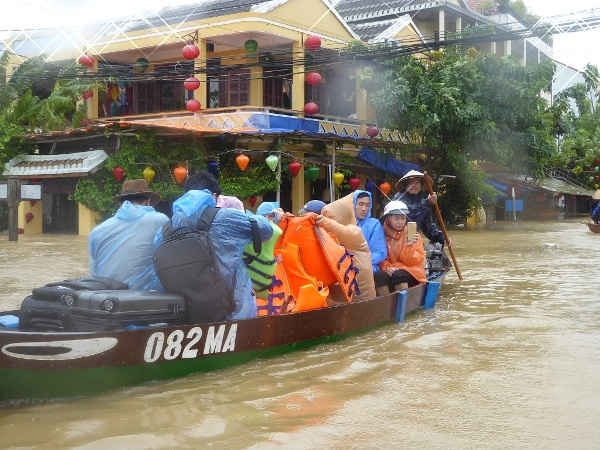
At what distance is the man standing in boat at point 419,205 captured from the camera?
1049 cm

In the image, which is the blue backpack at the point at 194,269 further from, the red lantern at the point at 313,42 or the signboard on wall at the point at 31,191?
the red lantern at the point at 313,42

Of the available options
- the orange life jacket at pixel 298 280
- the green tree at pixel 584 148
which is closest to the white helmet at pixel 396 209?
the orange life jacket at pixel 298 280

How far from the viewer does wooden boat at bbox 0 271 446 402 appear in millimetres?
4777

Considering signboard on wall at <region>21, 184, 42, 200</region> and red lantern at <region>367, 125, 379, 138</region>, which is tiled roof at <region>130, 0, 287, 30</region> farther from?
signboard on wall at <region>21, 184, 42, 200</region>

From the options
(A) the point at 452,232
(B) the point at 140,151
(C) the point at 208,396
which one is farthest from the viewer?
(A) the point at 452,232

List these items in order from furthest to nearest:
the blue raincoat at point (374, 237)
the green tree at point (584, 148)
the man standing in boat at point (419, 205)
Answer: the green tree at point (584, 148) → the man standing in boat at point (419, 205) → the blue raincoat at point (374, 237)

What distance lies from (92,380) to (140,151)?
14843mm

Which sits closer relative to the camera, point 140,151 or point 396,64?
point 140,151

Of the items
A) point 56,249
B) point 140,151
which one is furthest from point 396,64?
point 56,249

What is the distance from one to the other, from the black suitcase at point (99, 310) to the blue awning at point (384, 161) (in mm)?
17544

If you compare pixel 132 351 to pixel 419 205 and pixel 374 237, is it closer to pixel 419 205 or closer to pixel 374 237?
pixel 374 237

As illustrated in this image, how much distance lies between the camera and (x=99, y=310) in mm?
5105

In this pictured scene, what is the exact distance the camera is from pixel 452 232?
2469 cm

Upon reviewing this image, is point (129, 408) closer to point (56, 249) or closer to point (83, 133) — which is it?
point (56, 249)
